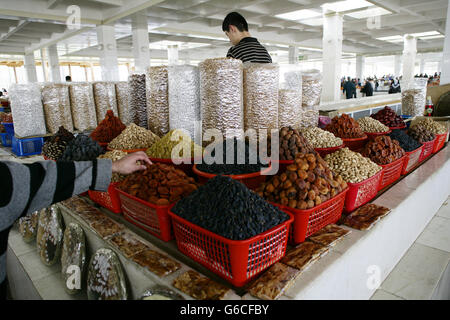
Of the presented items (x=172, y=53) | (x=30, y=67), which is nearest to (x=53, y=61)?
(x=30, y=67)

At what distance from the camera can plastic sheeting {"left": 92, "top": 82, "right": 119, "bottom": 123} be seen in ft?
8.82

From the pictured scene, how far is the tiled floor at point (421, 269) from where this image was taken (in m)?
1.02

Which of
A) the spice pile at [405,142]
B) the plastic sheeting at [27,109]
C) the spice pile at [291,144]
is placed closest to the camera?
the spice pile at [291,144]

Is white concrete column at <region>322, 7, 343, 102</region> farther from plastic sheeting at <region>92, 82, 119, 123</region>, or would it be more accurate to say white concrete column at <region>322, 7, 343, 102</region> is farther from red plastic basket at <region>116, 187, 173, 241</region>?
red plastic basket at <region>116, 187, 173, 241</region>

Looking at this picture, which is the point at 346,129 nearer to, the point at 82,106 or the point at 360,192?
the point at 360,192

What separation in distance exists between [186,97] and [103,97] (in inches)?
62.2

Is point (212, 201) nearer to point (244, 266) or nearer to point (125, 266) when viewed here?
point (244, 266)

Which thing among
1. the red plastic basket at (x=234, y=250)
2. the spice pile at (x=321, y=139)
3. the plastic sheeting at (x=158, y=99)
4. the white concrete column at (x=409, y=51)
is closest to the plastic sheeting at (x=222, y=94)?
the plastic sheeting at (x=158, y=99)

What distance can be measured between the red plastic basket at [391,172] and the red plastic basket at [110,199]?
1116 mm

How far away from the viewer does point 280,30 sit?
10766 millimetres

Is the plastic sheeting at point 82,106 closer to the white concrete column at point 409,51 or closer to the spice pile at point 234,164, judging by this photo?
the spice pile at point 234,164

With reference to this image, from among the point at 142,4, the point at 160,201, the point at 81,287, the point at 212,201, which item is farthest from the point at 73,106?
the point at 142,4

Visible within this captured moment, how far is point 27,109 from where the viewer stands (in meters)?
2.54

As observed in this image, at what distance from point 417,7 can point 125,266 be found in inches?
375
